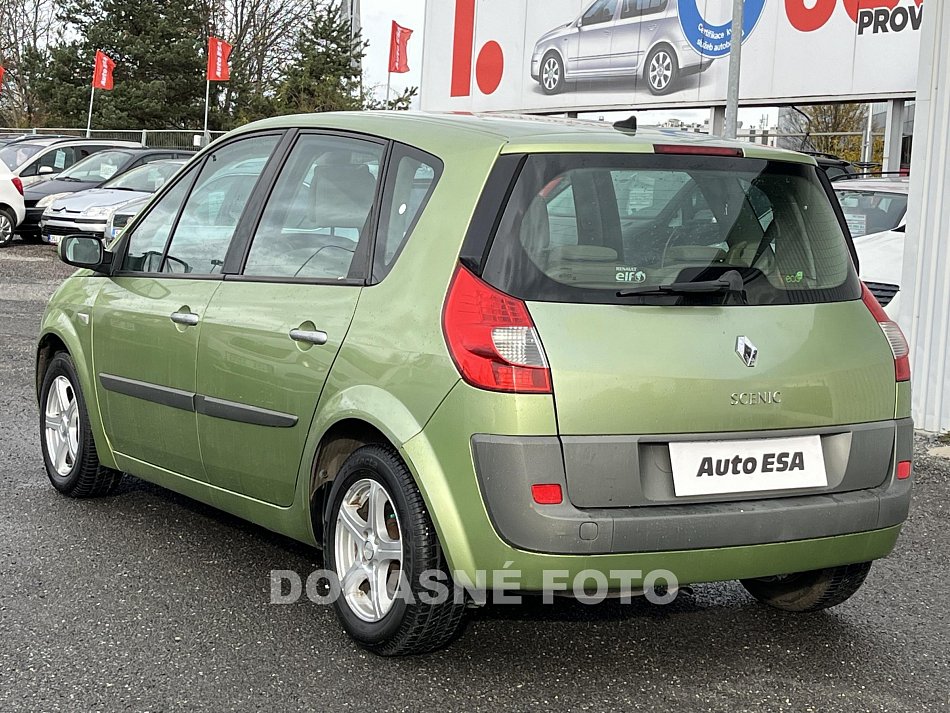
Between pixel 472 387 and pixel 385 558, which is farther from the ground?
pixel 472 387

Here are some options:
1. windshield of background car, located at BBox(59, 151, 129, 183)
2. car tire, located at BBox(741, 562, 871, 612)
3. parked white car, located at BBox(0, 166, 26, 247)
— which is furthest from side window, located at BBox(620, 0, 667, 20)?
car tire, located at BBox(741, 562, 871, 612)

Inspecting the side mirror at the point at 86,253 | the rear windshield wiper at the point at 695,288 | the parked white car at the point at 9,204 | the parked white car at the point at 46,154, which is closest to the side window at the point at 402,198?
the rear windshield wiper at the point at 695,288

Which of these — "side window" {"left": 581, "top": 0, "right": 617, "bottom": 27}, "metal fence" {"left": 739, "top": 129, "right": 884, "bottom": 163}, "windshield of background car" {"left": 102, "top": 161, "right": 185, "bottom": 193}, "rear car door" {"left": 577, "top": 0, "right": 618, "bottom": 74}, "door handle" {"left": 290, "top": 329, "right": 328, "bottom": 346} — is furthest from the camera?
"metal fence" {"left": 739, "top": 129, "right": 884, "bottom": 163}

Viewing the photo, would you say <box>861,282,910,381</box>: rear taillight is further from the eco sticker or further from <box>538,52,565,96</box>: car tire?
<box>538,52,565,96</box>: car tire

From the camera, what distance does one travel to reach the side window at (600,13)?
28861 millimetres

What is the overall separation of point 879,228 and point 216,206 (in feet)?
25.8

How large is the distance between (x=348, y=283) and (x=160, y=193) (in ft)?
5.44

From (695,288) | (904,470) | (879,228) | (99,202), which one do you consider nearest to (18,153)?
(99,202)

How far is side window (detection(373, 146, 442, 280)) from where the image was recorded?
13.5 feet

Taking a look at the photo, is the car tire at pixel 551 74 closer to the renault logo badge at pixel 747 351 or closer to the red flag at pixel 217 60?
the red flag at pixel 217 60

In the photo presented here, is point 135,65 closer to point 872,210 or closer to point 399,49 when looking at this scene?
point 399,49

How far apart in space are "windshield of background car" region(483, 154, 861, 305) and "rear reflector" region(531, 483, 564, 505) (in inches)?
20.4

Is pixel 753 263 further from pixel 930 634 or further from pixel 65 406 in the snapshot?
pixel 65 406

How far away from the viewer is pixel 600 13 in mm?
29172
